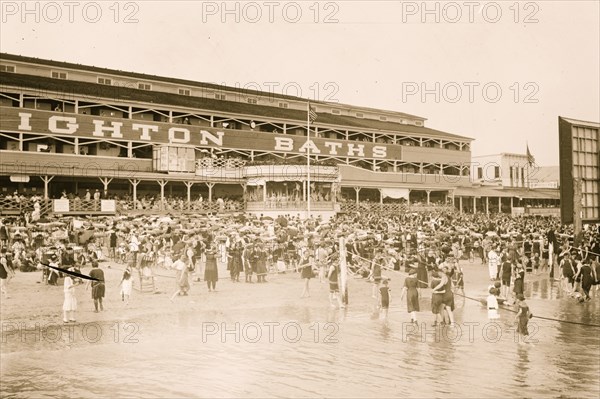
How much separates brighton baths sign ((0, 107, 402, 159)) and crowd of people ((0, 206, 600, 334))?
8.65 m

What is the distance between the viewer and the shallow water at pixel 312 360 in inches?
391

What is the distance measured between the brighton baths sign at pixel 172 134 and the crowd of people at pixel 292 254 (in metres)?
8.65

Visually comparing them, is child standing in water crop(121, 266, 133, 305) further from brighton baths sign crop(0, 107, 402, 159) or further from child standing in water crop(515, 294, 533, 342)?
brighton baths sign crop(0, 107, 402, 159)

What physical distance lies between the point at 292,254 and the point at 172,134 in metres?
21.3

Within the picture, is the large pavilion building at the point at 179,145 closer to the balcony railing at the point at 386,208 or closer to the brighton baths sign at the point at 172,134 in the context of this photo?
the brighton baths sign at the point at 172,134

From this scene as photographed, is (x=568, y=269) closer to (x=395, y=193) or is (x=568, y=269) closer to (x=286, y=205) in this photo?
(x=286, y=205)

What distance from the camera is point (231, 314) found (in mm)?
15727

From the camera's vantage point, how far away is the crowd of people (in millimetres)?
17203

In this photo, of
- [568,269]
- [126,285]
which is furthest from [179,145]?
[568,269]

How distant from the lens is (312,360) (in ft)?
38.1

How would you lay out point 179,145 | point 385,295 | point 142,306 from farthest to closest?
1. point 179,145
2. point 142,306
3. point 385,295

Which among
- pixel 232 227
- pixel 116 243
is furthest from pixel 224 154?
pixel 116 243

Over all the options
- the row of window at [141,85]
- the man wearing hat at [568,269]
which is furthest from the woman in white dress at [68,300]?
the row of window at [141,85]

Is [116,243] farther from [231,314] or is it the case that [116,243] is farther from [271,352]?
[271,352]
